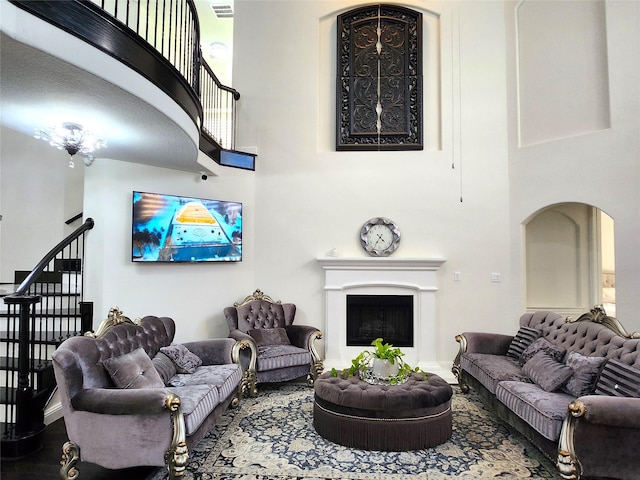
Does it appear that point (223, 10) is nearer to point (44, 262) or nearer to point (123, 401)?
point (44, 262)

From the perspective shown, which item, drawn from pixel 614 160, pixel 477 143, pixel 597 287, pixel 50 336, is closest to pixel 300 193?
pixel 477 143

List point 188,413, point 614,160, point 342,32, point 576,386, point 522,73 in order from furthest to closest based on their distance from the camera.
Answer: point 342,32
point 522,73
point 614,160
point 576,386
point 188,413

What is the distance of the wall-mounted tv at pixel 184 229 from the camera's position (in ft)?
15.7

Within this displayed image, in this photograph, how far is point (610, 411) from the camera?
2.54m

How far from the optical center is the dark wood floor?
2806 millimetres

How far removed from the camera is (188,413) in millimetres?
2775

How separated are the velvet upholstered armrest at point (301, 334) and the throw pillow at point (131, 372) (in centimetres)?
223

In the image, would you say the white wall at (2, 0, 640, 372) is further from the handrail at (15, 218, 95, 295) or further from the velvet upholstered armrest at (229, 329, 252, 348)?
the handrail at (15, 218, 95, 295)

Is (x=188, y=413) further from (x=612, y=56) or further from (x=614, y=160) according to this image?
(x=612, y=56)

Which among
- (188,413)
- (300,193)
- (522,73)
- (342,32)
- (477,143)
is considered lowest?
(188,413)

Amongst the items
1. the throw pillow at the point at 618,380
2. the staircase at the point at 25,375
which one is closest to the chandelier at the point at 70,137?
the staircase at the point at 25,375

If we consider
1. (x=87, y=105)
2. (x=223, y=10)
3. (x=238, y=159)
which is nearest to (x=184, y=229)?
(x=238, y=159)

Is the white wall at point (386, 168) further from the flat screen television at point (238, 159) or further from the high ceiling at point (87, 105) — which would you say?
the high ceiling at point (87, 105)

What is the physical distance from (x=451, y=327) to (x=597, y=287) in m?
2.50
